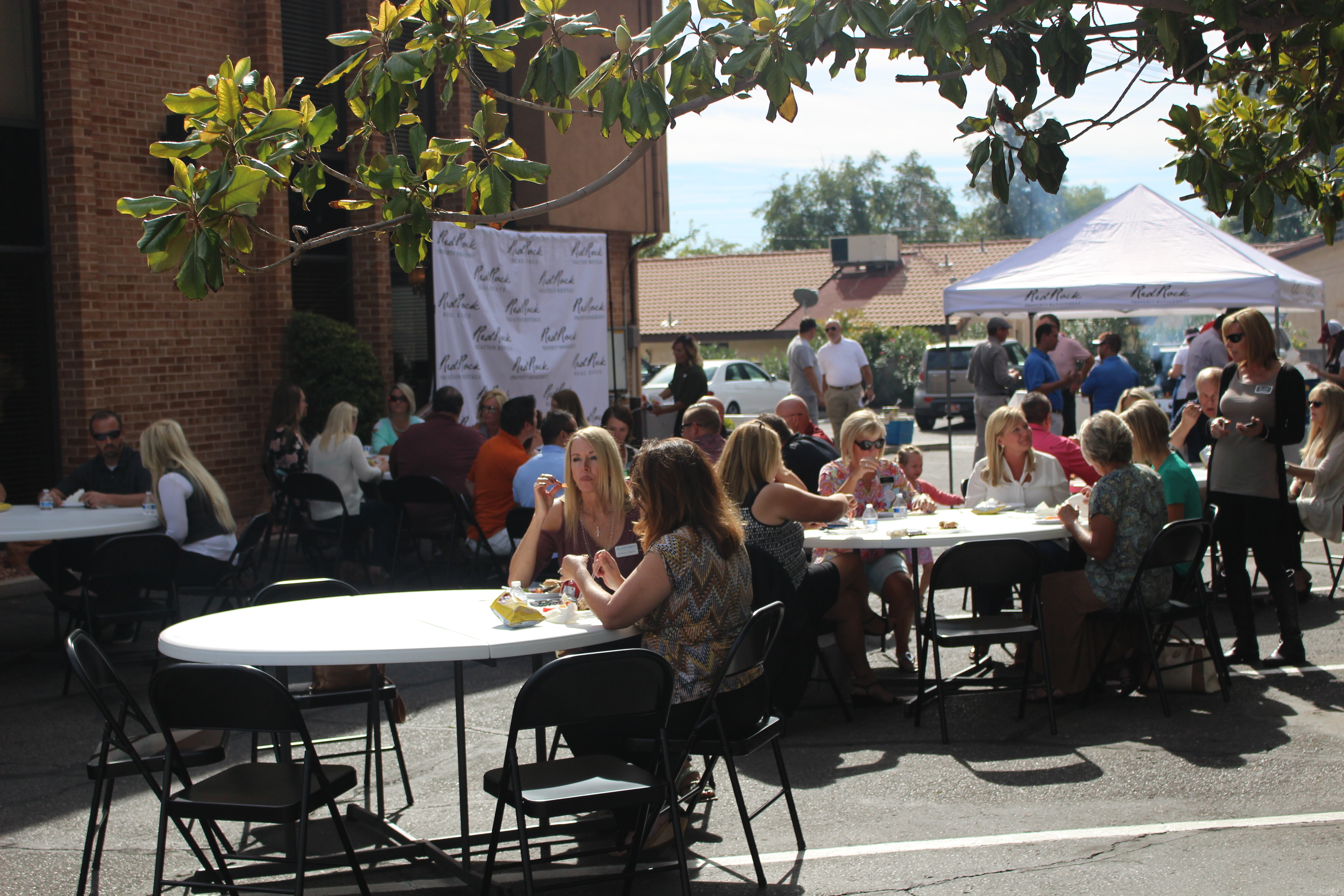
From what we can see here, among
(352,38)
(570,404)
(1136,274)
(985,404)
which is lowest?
(985,404)

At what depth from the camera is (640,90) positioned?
3674 millimetres

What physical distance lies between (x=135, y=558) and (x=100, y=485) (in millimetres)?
1634

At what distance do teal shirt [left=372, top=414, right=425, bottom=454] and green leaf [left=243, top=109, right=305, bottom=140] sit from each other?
7.10 m

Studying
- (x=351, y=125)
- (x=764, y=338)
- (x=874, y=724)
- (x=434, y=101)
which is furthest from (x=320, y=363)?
(x=764, y=338)

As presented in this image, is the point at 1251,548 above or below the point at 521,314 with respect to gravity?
below

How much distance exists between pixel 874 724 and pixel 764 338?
3908 cm

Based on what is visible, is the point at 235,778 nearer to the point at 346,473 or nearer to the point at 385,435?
the point at 346,473

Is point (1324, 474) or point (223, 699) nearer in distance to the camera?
→ point (223, 699)

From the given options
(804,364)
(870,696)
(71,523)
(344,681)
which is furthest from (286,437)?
(804,364)

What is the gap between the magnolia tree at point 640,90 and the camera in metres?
3.48

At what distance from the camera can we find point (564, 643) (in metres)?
4.07

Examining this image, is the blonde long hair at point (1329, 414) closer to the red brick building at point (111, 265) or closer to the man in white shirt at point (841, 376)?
the man in white shirt at point (841, 376)

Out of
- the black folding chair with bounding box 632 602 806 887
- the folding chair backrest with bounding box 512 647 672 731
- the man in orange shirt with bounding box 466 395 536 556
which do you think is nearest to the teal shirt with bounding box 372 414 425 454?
the man in orange shirt with bounding box 466 395 536 556

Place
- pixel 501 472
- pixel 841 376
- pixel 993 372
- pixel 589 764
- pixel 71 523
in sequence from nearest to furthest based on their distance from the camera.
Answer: pixel 589 764
pixel 71 523
pixel 501 472
pixel 993 372
pixel 841 376
